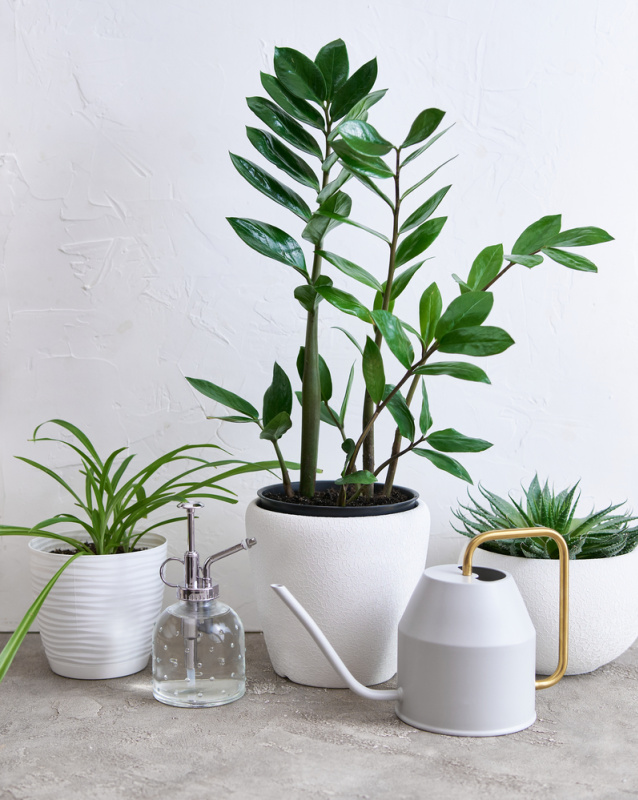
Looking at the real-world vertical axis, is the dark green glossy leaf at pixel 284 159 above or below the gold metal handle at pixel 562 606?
above

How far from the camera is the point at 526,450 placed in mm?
1138

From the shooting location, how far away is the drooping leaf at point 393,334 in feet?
2.56

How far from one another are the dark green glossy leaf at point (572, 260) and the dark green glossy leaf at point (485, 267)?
58 mm

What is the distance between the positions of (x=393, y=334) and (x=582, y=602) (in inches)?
15.4

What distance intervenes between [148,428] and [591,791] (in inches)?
27.6

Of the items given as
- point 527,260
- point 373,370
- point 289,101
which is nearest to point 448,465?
point 373,370

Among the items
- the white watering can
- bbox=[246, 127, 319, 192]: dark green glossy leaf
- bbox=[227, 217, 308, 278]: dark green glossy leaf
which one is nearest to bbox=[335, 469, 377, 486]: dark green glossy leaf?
the white watering can

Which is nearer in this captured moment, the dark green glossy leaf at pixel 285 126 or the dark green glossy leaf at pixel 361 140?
the dark green glossy leaf at pixel 361 140

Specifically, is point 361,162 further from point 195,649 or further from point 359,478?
point 195,649

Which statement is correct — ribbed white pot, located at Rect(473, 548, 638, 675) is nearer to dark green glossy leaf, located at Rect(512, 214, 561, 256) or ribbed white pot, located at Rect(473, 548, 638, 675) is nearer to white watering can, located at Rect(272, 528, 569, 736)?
white watering can, located at Rect(272, 528, 569, 736)

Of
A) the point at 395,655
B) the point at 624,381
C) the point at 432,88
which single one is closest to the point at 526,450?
the point at 624,381

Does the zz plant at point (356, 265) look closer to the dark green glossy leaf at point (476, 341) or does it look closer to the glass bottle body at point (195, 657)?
the dark green glossy leaf at point (476, 341)

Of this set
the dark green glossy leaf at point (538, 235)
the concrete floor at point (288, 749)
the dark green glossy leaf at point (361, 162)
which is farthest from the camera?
the dark green glossy leaf at point (538, 235)

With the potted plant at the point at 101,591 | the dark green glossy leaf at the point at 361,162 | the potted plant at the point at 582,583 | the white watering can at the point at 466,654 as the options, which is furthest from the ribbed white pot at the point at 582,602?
the dark green glossy leaf at the point at 361,162
